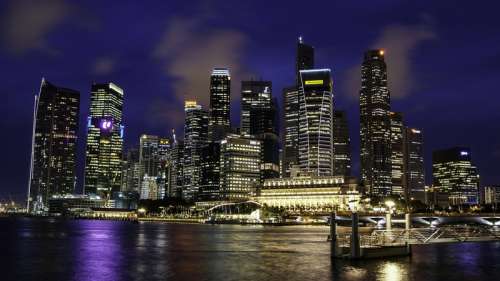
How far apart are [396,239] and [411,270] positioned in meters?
13.1

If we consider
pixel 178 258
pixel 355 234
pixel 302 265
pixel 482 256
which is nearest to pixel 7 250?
pixel 178 258

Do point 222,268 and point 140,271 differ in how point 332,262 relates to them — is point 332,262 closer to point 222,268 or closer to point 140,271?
point 222,268

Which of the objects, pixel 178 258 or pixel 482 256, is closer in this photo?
pixel 178 258

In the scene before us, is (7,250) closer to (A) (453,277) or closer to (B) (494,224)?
(A) (453,277)

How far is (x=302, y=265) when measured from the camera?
5209cm

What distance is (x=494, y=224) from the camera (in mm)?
161750

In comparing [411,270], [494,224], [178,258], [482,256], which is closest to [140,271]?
[178,258]

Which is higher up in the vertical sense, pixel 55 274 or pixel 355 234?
pixel 355 234

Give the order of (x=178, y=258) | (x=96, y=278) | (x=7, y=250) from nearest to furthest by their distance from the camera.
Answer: (x=96, y=278)
(x=178, y=258)
(x=7, y=250)

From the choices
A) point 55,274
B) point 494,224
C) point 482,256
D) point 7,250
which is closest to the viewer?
point 55,274

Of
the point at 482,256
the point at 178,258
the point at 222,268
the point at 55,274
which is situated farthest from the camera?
the point at 482,256

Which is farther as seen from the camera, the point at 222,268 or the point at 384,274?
the point at 222,268

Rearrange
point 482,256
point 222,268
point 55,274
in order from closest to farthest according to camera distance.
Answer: point 55,274 → point 222,268 → point 482,256

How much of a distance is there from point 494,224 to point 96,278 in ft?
474
